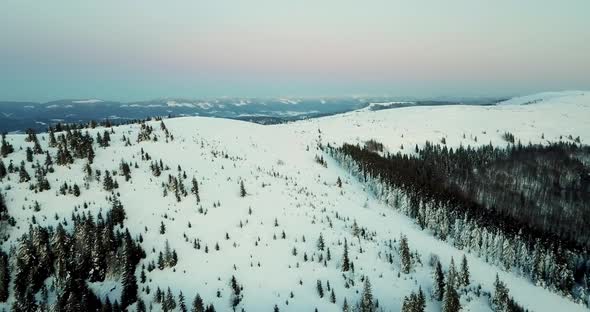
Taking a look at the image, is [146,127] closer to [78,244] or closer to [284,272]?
[78,244]

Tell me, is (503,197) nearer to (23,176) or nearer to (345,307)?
(345,307)

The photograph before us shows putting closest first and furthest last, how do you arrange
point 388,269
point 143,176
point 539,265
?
point 388,269 < point 539,265 < point 143,176

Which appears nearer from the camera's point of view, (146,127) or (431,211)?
(431,211)

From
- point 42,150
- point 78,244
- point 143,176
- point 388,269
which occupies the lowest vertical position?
point 388,269

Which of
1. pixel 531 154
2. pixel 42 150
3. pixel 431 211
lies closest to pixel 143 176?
pixel 42 150

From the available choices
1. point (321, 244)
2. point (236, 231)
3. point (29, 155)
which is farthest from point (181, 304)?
point (29, 155)

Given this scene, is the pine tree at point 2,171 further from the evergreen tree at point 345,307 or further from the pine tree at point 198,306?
the evergreen tree at point 345,307
